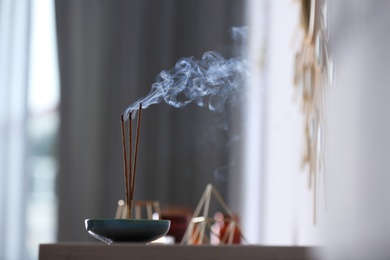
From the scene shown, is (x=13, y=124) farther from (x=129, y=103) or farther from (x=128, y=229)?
(x=128, y=229)

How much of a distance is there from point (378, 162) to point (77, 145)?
2.49m

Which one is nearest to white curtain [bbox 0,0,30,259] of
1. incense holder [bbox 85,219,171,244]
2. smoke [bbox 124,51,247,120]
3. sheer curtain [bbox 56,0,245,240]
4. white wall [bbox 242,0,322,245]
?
sheer curtain [bbox 56,0,245,240]

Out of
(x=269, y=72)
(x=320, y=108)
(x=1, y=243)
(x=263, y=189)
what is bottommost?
(x=1, y=243)

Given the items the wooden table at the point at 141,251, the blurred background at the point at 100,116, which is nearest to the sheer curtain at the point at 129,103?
the blurred background at the point at 100,116

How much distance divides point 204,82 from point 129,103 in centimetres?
113

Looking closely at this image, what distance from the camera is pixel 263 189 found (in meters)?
3.10

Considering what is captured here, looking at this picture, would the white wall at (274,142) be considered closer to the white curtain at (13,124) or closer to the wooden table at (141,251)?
the wooden table at (141,251)

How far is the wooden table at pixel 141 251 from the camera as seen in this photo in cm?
142

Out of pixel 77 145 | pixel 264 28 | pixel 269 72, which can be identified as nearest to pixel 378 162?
pixel 269 72

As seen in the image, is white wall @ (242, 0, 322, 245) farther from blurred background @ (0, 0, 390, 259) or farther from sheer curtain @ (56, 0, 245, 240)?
sheer curtain @ (56, 0, 245, 240)

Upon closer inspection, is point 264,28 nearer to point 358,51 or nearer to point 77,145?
point 77,145

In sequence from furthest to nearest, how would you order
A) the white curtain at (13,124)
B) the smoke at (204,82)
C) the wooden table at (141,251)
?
1. the white curtain at (13,124)
2. the smoke at (204,82)
3. the wooden table at (141,251)

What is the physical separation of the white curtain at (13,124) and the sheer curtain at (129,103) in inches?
6.7

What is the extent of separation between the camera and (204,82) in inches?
105
